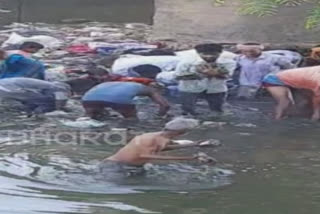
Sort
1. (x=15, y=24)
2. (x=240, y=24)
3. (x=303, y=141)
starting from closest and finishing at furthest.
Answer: (x=303, y=141) < (x=240, y=24) < (x=15, y=24)

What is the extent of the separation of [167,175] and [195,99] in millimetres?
3436

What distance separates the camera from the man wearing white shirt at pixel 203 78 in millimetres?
12242

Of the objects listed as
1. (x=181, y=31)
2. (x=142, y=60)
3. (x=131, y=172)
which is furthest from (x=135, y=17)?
(x=131, y=172)

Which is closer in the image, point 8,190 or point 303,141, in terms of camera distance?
point 8,190

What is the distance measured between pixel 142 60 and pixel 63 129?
244 centimetres

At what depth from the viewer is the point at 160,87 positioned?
42.8 ft

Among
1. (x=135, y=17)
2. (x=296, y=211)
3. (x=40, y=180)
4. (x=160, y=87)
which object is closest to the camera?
(x=296, y=211)

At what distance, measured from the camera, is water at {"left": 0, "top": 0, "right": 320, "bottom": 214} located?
8281 mm

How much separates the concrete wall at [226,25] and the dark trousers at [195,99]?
3765 mm

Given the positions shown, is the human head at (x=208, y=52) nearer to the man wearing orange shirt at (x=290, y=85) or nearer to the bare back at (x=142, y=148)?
the man wearing orange shirt at (x=290, y=85)

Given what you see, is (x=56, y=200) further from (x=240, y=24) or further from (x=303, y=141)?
(x=240, y=24)

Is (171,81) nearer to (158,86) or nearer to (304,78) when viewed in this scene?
(158,86)

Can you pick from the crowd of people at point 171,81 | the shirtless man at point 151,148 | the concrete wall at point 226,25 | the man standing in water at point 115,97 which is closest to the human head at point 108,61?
the crowd of people at point 171,81

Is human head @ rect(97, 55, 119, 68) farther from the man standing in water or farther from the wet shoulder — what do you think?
the wet shoulder
